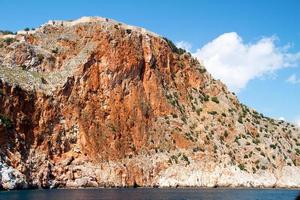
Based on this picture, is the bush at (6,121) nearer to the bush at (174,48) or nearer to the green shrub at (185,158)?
the green shrub at (185,158)

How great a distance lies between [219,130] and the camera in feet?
384

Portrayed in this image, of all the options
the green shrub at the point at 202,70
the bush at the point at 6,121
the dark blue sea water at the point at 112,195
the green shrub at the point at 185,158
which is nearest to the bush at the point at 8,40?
the bush at the point at 6,121

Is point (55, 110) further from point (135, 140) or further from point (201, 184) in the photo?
point (201, 184)

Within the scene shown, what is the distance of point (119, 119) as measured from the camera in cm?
10519

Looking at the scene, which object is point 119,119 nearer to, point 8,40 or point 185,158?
point 185,158

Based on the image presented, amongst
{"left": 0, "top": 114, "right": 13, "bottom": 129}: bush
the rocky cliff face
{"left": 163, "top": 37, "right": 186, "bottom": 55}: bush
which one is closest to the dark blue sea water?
the rocky cliff face

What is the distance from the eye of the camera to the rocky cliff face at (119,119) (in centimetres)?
9019

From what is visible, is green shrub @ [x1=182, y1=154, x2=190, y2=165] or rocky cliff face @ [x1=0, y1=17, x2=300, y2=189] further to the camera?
green shrub @ [x1=182, y1=154, x2=190, y2=165]

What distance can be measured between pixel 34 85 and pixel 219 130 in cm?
4417

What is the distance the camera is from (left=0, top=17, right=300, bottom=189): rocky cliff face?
90.2 meters

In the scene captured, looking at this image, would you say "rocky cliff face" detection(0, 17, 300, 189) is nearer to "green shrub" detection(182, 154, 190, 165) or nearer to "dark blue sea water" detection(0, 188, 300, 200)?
"green shrub" detection(182, 154, 190, 165)

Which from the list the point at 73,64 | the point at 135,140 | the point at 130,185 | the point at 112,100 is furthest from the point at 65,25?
the point at 130,185

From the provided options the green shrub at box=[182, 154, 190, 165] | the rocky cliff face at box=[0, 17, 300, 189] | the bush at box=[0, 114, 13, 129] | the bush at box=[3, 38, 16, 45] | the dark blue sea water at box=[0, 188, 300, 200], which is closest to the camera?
the dark blue sea water at box=[0, 188, 300, 200]

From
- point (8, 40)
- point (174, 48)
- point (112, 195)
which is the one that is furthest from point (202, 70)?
point (112, 195)
